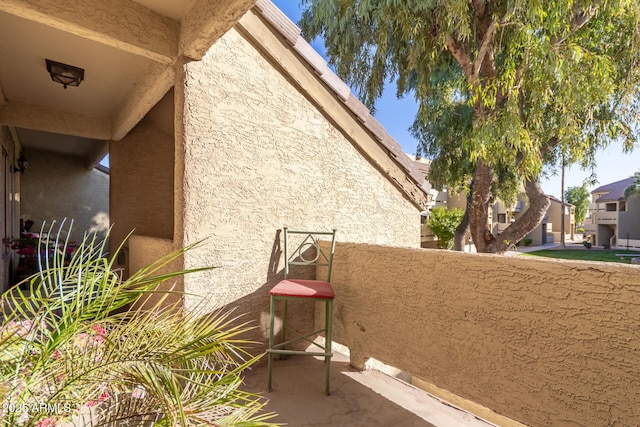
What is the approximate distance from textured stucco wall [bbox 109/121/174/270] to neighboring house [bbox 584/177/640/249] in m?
34.4

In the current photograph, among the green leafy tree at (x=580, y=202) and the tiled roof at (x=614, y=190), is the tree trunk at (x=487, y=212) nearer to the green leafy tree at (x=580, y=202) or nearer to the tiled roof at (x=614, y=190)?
the tiled roof at (x=614, y=190)

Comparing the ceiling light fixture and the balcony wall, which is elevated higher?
the ceiling light fixture

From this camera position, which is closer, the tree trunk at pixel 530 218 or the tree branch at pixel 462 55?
the tree branch at pixel 462 55

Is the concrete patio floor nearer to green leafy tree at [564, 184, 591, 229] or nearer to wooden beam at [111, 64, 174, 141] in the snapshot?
wooden beam at [111, 64, 174, 141]

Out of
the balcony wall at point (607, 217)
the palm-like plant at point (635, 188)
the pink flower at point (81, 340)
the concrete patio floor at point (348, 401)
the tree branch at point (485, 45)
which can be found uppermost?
the tree branch at point (485, 45)

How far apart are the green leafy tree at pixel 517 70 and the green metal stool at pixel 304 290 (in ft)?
14.0

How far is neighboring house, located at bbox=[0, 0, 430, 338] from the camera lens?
2.23 meters

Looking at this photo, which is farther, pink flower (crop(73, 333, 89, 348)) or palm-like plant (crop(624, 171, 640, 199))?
palm-like plant (crop(624, 171, 640, 199))

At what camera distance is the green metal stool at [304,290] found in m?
2.27

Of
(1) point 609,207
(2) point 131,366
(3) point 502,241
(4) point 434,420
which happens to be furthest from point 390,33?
(1) point 609,207

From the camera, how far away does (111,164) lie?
14.3ft

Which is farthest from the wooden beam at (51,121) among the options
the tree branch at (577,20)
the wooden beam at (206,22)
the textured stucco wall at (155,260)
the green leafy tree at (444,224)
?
the green leafy tree at (444,224)

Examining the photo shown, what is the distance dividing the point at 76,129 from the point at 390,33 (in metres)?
7.17

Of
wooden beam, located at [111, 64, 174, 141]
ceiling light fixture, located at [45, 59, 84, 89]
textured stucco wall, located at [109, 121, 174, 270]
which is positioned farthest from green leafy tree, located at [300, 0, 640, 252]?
ceiling light fixture, located at [45, 59, 84, 89]
